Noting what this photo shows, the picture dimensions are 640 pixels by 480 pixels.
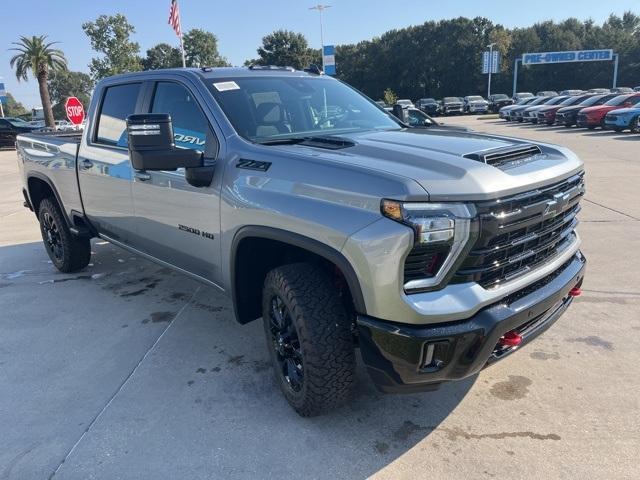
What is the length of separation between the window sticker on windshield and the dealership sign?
64.7 metres

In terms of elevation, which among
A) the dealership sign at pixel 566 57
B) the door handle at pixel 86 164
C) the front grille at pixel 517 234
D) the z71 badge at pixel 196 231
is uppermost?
the dealership sign at pixel 566 57

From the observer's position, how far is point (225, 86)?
3461 millimetres

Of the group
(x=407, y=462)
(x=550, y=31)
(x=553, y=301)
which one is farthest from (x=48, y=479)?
(x=550, y=31)

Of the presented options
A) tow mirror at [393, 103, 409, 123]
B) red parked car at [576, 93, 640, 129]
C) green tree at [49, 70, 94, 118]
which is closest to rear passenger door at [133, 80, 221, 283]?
tow mirror at [393, 103, 409, 123]

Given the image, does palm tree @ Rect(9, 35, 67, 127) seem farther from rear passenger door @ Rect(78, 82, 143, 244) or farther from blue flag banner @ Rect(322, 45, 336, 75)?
rear passenger door @ Rect(78, 82, 143, 244)

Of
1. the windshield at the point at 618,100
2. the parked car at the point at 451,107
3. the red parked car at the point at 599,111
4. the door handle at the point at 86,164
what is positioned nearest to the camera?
the door handle at the point at 86,164

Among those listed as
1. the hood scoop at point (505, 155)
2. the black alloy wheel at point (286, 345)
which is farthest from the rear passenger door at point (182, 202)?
the hood scoop at point (505, 155)

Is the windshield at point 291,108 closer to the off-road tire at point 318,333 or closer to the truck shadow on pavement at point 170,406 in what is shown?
the off-road tire at point 318,333

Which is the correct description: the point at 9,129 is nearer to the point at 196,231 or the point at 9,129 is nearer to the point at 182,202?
the point at 182,202

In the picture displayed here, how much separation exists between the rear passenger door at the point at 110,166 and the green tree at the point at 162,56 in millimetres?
79677

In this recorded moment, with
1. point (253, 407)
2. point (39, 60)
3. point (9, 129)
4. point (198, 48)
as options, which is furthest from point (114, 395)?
point (198, 48)

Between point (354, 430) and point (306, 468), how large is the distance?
15.2 inches

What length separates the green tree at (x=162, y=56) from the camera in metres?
79.4

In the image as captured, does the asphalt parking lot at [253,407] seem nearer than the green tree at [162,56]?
Yes
